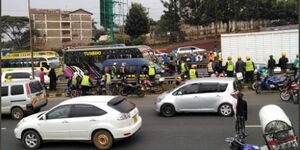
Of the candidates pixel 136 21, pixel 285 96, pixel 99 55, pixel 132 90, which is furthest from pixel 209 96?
pixel 136 21

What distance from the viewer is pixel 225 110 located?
1373 centimetres

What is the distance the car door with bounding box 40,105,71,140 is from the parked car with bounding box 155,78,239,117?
4970mm

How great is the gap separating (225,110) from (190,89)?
1581 millimetres

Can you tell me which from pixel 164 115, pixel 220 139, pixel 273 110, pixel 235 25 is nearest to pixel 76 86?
pixel 164 115

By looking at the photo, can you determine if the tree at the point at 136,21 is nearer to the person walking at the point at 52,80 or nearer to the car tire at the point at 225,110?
the person walking at the point at 52,80

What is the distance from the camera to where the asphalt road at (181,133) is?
1022cm

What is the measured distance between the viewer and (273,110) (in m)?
7.12

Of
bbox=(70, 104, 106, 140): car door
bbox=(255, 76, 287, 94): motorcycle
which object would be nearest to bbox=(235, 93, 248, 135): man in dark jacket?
bbox=(70, 104, 106, 140): car door

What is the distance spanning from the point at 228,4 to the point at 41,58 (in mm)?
35285

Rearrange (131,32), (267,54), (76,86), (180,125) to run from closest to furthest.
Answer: (180,125), (76,86), (267,54), (131,32)

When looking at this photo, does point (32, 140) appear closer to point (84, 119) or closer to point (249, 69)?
point (84, 119)

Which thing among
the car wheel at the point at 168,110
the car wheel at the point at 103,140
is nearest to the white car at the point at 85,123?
the car wheel at the point at 103,140

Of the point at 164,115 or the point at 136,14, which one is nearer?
the point at 164,115

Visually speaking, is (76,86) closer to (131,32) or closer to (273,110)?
(273,110)
